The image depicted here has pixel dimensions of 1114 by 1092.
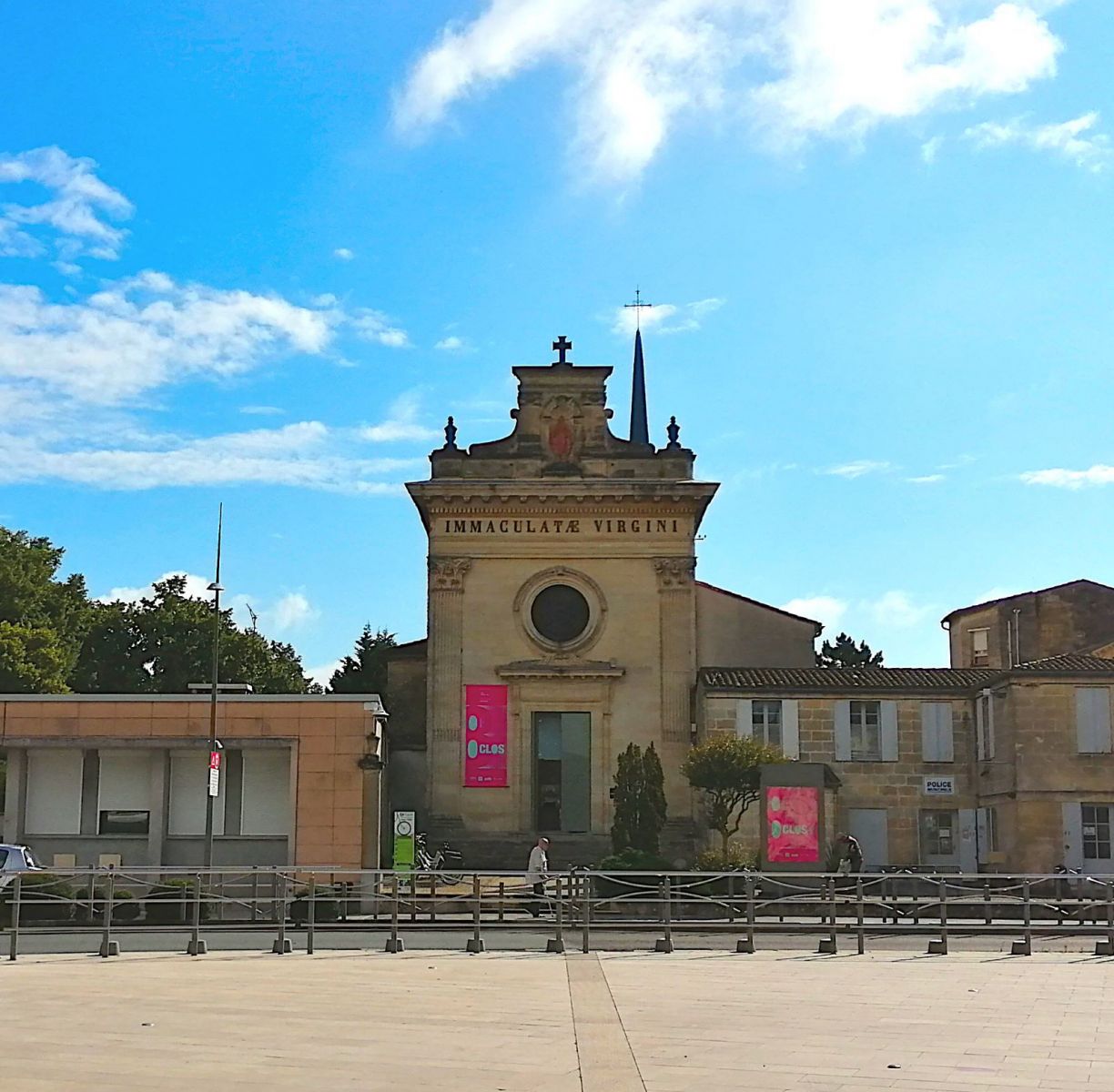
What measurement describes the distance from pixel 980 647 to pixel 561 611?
Answer: 19.6 m

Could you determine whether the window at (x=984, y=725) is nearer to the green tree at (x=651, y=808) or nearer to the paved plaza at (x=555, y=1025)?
the green tree at (x=651, y=808)

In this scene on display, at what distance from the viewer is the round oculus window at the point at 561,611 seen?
160 feet

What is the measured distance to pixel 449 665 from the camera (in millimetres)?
47906

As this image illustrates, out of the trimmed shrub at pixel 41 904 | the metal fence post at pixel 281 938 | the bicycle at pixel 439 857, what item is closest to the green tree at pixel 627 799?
the bicycle at pixel 439 857

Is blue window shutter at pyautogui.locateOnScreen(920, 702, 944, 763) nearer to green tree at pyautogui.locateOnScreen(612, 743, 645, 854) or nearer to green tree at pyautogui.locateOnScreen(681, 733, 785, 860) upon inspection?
green tree at pyautogui.locateOnScreen(681, 733, 785, 860)

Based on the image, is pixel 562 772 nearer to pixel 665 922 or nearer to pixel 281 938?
pixel 665 922

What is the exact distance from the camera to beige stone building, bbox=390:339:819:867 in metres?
47.5

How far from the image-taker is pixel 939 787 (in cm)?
4191

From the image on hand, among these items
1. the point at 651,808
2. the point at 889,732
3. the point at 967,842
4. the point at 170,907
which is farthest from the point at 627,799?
the point at 170,907

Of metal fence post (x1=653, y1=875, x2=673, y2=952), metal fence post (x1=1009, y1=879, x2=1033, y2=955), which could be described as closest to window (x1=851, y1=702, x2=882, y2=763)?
metal fence post (x1=1009, y1=879, x2=1033, y2=955)

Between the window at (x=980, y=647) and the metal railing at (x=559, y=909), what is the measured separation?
32365 millimetres

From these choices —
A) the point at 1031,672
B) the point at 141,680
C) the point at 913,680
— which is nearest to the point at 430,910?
the point at 1031,672

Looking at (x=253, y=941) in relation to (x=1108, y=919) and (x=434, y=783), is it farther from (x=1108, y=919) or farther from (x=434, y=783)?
(x=434, y=783)

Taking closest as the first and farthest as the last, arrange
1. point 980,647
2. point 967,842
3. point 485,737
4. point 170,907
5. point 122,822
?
point 170,907 → point 122,822 → point 967,842 → point 485,737 → point 980,647
